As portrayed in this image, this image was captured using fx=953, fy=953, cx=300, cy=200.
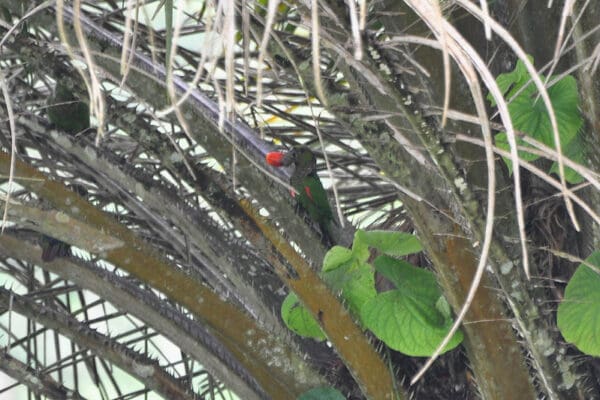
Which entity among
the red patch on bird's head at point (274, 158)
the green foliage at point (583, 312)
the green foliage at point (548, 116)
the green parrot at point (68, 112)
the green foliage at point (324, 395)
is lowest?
the green foliage at point (583, 312)

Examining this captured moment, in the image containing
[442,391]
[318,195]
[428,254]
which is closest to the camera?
[428,254]

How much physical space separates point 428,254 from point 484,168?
0.27m

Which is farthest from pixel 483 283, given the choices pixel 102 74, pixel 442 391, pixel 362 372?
pixel 102 74

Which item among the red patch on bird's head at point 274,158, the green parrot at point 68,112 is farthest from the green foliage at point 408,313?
the green parrot at point 68,112

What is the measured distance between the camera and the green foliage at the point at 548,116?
3.92 ft

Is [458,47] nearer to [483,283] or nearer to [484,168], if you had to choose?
[483,283]

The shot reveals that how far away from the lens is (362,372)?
3.99 feet

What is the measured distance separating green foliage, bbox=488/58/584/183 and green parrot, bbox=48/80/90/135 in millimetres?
838

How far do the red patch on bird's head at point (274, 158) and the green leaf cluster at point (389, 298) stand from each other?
0.22 metres

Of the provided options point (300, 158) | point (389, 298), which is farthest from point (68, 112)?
point (389, 298)

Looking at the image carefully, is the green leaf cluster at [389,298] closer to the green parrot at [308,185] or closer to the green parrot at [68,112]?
the green parrot at [308,185]

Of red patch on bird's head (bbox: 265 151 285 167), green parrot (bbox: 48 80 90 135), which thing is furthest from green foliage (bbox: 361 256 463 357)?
green parrot (bbox: 48 80 90 135)

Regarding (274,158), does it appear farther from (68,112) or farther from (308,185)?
(68,112)

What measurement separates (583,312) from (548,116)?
250 mm
